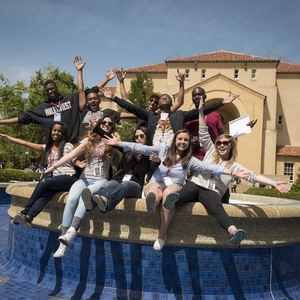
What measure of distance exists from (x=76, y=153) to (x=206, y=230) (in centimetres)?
207

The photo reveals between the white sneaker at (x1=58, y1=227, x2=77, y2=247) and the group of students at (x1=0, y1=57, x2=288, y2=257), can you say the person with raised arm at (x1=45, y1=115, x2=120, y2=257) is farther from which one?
the white sneaker at (x1=58, y1=227, x2=77, y2=247)

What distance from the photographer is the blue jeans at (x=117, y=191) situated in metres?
3.96

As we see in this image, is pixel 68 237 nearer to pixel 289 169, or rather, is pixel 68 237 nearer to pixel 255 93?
pixel 255 93

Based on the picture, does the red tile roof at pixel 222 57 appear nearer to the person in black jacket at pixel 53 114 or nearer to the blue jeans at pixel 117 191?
the person in black jacket at pixel 53 114

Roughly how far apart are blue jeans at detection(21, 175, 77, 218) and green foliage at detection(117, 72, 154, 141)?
2541 centimetres

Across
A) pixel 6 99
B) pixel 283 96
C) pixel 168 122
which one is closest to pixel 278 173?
pixel 283 96

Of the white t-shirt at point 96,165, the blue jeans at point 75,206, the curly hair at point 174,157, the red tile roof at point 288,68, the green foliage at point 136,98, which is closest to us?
the blue jeans at point 75,206

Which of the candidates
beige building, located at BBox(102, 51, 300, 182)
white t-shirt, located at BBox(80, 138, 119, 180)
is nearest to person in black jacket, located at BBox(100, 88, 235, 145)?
white t-shirt, located at BBox(80, 138, 119, 180)

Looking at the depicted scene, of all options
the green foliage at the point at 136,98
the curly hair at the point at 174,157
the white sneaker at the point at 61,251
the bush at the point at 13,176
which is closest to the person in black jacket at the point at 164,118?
the curly hair at the point at 174,157

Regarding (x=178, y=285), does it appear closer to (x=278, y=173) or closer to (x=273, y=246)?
(x=273, y=246)

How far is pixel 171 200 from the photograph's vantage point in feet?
12.6

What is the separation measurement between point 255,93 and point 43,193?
1260 inches

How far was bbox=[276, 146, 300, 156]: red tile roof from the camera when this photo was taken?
118ft

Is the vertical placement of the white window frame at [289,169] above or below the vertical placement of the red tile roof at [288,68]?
below
